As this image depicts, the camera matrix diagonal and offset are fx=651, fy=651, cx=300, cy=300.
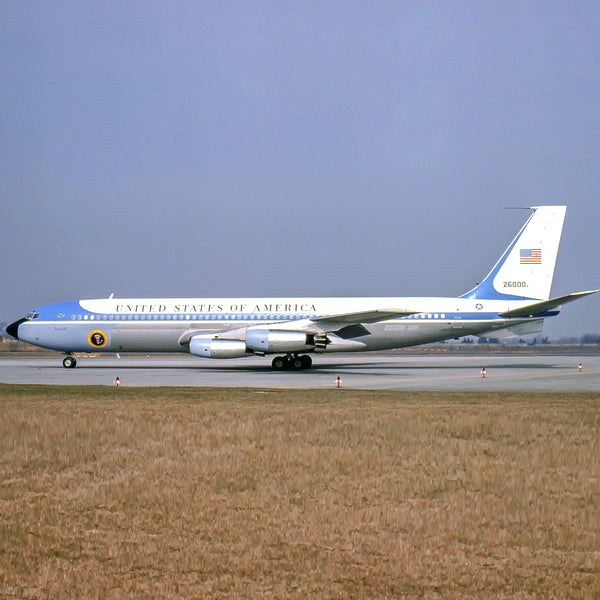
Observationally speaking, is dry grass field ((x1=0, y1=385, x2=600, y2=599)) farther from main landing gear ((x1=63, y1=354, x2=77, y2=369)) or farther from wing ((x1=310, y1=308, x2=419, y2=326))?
main landing gear ((x1=63, y1=354, x2=77, y2=369))

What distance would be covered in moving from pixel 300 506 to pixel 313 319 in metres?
30.8

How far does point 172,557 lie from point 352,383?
22740 mm

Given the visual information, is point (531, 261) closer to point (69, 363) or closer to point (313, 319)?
point (313, 319)

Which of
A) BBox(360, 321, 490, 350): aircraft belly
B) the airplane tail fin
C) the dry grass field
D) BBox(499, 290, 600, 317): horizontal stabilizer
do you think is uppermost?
the airplane tail fin

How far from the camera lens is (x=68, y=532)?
705 cm

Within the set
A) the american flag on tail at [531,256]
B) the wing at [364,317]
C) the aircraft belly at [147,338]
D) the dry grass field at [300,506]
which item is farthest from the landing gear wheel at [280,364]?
the dry grass field at [300,506]

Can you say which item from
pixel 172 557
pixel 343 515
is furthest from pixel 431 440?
pixel 172 557

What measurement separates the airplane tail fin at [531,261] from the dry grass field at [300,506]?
30471mm

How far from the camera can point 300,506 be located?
7730 mm

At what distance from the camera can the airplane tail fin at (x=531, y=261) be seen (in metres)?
40.8

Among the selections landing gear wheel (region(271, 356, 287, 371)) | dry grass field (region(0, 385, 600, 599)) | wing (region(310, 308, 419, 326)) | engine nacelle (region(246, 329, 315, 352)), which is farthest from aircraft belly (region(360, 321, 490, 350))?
dry grass field (region(0, 385, 600, 599))

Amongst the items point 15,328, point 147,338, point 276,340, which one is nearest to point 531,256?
point 276,340

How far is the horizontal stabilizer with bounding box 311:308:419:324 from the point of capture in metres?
36.6

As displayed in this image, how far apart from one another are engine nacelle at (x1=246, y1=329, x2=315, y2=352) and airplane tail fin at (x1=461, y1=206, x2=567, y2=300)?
37.3 feet
